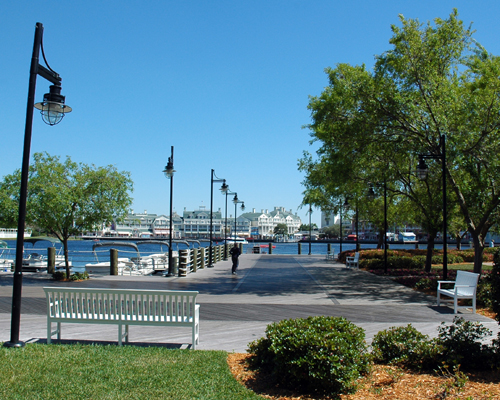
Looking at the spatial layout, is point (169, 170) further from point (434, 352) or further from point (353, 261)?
point (434, 352)

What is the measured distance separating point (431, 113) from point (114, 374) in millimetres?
14040

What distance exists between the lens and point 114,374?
5.30 m

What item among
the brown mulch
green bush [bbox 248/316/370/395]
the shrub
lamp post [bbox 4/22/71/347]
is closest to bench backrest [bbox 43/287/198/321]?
lamp post [bbox 4/22/71/347]

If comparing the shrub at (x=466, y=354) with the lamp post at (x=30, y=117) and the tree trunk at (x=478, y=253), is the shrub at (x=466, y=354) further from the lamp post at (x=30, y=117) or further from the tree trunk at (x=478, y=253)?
the tree trunk at (x=478, y=253)

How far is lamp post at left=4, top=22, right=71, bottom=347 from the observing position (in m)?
6.78

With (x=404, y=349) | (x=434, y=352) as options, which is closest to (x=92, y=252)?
(x=404, y=349)

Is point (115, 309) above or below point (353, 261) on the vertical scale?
above

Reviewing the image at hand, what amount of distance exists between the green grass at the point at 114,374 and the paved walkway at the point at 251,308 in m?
1.04

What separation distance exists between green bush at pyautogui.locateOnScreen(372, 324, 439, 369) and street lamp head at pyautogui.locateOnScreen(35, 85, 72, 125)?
6.25 m

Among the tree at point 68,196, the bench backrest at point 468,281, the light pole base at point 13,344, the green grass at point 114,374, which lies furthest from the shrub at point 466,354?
the tree at point 68,196

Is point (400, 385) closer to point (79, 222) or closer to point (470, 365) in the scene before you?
point (470, 365)

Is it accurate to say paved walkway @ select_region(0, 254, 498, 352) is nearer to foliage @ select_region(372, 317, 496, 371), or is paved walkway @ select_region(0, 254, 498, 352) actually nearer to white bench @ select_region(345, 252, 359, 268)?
foliage @ select_region(372, 317, 496, 371)

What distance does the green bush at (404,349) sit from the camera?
5.87 meters

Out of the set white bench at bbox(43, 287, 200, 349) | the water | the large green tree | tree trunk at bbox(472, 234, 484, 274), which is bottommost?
the water
